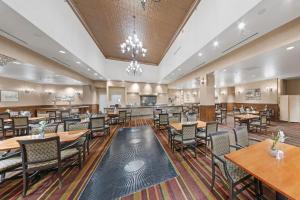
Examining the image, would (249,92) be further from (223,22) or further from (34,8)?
(34,8)

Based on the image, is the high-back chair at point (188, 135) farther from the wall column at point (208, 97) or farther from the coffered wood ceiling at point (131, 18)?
the coffered wood ceiling at point (131, 18)

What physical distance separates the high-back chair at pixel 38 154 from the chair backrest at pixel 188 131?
2860 millimetres

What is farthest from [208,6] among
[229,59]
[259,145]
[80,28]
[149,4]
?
[80,28]

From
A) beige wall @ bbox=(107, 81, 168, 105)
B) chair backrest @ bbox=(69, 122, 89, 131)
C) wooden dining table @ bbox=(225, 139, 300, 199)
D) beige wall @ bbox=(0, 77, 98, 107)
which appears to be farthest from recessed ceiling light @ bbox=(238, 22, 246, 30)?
beige wall @ bbox=(0, 77, 98, 107)

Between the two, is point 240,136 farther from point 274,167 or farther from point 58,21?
point 58,21

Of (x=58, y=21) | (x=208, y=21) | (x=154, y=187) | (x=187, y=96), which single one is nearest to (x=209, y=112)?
(x=208, y=21)

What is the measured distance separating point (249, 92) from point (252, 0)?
12044 millimetres

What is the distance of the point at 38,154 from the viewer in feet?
7.18

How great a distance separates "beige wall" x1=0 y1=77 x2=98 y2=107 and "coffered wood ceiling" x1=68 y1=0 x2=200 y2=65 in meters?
5.25

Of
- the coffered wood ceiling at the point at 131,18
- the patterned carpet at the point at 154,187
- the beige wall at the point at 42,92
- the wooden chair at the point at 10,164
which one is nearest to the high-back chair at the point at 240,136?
the patterned carpet at the point at 154,187

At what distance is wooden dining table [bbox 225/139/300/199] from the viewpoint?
3.76ft

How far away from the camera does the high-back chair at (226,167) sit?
1.74m

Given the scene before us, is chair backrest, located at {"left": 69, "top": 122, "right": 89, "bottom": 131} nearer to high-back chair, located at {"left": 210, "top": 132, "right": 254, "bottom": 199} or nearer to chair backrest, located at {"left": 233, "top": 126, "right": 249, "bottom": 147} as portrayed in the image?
high-back chair, located at {"left": 210, "top": 132, "right": 254, "bottom": 199}

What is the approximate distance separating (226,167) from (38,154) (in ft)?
10.3
